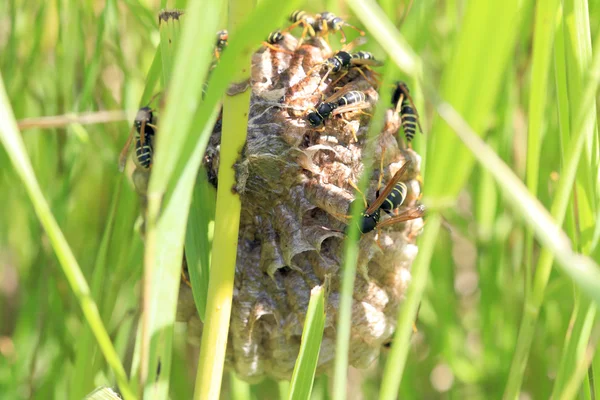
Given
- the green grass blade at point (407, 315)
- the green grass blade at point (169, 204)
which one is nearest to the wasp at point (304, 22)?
the green grass blade at point (169, 204)

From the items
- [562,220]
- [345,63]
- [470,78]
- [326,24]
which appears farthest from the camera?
[326,24]

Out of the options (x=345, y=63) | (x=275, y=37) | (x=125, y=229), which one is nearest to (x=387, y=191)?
(x=345, y=63)

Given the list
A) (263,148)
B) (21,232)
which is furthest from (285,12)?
(21,232)

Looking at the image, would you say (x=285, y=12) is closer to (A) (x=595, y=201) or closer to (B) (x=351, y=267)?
(B) (x=351, y=267)

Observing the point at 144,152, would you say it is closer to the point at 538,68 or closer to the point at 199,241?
the point at 199,241

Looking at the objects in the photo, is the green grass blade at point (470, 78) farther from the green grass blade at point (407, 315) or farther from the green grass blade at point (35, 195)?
the green grass blade at point (35, 195)

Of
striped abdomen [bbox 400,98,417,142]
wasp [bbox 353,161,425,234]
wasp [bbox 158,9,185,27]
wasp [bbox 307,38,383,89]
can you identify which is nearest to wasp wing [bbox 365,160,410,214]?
wasp [bbox 353,161,425,234]

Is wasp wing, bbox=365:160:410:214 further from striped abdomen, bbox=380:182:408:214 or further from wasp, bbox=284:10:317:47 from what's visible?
wasp, bbox=284:10:317:47
